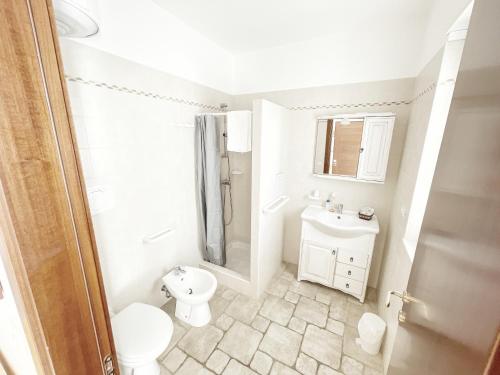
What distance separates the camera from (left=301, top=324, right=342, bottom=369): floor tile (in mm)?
1591

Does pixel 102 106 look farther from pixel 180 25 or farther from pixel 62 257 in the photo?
pixel 62 257

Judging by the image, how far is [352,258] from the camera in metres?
2.04

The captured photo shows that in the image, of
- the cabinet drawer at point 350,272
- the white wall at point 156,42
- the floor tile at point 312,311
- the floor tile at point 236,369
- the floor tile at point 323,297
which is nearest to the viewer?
the white wall at point 156,42

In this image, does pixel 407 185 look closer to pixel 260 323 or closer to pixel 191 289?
pixel 260 323

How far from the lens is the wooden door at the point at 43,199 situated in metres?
0.40

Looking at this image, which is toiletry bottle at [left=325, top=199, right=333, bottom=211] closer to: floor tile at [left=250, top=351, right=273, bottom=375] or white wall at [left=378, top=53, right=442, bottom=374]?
white wall at [left=378, top=53, right=442, bottom=374]

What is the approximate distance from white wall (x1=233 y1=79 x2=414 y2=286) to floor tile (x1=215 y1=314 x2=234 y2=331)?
3.92ft

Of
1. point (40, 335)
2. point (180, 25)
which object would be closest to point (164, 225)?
point (40, 335)

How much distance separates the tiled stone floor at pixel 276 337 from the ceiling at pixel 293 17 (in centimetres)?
269

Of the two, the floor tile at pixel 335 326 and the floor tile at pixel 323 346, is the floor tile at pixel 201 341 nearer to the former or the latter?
the floor tile at pixel 323 346

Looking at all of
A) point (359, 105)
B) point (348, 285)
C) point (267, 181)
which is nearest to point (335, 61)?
point (359, 105)

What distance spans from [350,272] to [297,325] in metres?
0.75

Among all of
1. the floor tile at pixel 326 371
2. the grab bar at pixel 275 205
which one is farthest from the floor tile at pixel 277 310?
the grab bar at pixel 275 205

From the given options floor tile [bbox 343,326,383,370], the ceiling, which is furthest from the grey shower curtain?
floor tile [bbox 343,326,383,370]
